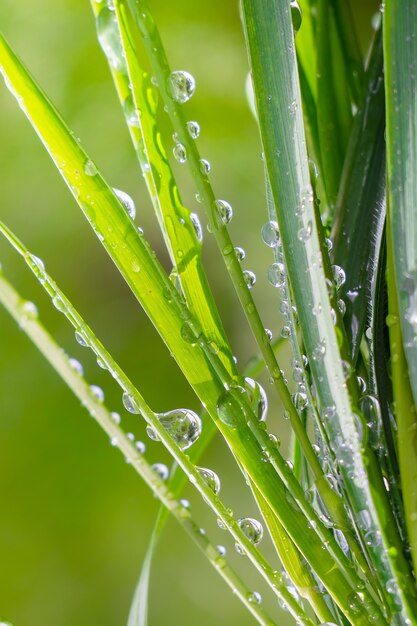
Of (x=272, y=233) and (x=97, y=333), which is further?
(x=97, y=333)

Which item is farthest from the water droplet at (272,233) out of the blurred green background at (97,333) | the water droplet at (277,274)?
the blurred green background at (97,333)

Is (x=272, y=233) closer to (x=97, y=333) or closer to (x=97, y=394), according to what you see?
(x=97, y=394)

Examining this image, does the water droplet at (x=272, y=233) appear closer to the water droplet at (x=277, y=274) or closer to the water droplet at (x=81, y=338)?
the water droplet at (x=277, y=274)

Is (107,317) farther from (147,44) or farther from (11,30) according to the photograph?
(147,44)

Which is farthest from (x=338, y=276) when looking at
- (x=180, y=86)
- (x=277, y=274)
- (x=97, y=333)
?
(x=97, y=333)

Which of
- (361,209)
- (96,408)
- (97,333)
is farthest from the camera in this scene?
(97,333)

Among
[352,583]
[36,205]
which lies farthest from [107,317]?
[352,583]
